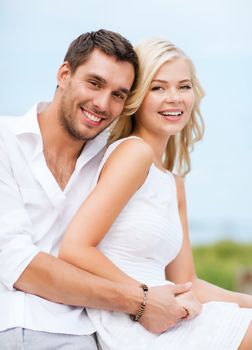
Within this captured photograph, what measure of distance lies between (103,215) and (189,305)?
39 centimetres

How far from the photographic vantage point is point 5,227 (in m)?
2.19

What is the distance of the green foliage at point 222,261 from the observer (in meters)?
10.1

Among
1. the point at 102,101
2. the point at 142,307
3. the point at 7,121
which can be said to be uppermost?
the point at 102,101

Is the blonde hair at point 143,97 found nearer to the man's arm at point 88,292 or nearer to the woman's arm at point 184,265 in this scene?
the woman's arm at point 184,265

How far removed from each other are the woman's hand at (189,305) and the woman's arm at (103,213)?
152 mm

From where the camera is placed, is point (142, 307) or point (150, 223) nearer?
point (142, 307)

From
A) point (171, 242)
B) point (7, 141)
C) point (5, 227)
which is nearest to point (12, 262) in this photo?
point (5, 227)

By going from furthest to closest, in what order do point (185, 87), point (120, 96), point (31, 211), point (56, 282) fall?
point (185, 87), point (120, 96), point (31, 211), point (56, 282)

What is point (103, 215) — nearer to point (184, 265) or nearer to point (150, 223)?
point (150, 223)

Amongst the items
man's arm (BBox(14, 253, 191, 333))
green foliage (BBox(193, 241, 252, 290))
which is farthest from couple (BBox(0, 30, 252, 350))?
green foliage (BBox(193, 241, 252, 290))

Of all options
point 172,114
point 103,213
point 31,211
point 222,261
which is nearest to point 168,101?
point 172,114

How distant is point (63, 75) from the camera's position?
250cm

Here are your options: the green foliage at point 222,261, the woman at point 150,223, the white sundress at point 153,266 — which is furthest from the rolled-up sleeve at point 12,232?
the green foliage at point 222,261

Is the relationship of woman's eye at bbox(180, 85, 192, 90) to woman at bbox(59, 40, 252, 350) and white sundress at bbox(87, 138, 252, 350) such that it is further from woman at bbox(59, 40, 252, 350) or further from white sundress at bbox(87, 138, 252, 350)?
white sundress at bbox(87, 138, 252, 350)
